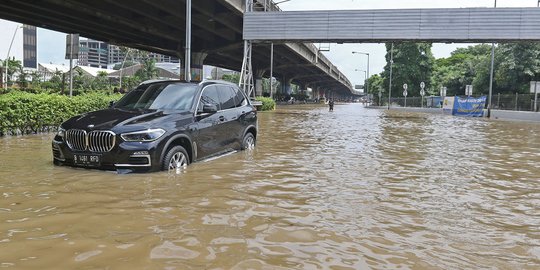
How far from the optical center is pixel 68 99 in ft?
48.0

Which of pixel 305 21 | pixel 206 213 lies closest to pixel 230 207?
pixel 206 213

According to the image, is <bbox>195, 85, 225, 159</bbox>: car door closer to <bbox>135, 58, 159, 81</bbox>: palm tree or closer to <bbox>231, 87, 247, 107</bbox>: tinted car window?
<bbox>231, 87, 247, 107</bbox>: tinted car window

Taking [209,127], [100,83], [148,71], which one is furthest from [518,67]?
[148,71]

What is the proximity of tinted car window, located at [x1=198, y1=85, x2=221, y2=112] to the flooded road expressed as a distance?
1.11 meters

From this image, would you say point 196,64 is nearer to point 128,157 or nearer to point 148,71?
point 148,71

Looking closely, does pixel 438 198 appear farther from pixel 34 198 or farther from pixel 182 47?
pixel 182 47

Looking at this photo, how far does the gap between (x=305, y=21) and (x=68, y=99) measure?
2248cm

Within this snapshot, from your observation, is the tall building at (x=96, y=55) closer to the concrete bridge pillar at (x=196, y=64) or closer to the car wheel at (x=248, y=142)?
the concrete bridge pillar at (x=196, y=64)

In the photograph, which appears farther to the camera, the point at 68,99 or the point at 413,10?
the point at 413,10

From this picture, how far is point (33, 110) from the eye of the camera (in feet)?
42.9

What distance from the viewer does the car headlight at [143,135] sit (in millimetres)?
6836

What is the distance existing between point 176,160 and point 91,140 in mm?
1351

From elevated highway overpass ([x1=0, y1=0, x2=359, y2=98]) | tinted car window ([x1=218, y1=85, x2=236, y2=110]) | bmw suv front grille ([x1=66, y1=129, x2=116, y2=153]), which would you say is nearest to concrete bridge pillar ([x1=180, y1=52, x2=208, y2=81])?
elevated highway overpass ([x1=0, y1=0, x2=359, y2=98])

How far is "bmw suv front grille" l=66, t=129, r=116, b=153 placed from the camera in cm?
683
